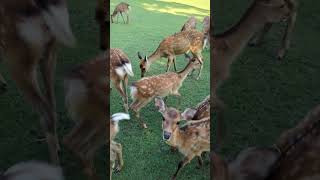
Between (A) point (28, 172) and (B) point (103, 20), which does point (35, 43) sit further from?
(A) point (28, 172)

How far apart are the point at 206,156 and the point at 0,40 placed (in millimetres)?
686

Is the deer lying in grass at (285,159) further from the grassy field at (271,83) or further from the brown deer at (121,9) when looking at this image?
the brown deer at (121,9)

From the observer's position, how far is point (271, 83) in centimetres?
142

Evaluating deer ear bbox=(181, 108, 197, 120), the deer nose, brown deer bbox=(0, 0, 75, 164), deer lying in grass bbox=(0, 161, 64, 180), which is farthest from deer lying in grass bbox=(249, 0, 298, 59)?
deer lying in grass bbox=(0, 161, 64, 180)

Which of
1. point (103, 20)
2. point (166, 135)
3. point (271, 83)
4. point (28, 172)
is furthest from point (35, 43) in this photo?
point (271, 83)

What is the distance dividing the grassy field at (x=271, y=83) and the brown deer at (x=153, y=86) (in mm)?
165

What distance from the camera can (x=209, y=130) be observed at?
1473mm

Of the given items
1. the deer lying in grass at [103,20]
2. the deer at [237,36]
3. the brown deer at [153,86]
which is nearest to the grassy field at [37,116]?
the deer lying in grass at [103,20]

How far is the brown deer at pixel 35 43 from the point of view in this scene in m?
1.34

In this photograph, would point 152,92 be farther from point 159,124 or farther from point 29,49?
point 29,49

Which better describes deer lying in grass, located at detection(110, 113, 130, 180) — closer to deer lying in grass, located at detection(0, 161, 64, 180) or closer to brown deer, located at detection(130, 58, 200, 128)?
brown deer, located at detection(130, 58, 200, 128)

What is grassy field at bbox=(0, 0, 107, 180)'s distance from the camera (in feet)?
4.59

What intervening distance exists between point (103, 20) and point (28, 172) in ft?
1.58

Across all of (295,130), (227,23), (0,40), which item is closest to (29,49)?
(0,40)
